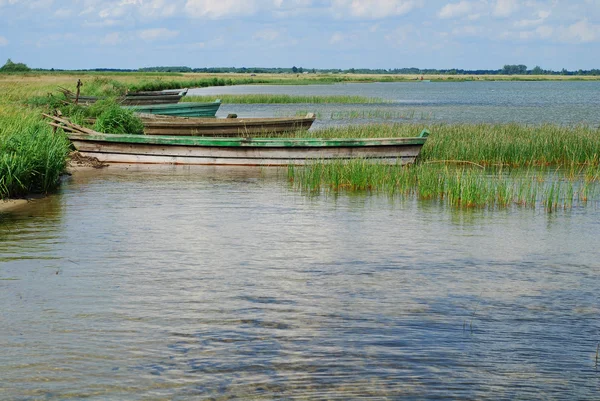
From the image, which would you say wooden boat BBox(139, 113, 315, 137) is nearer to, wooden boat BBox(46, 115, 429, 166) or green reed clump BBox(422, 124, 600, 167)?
wooden boat BBox(46, 115, 429, 166)

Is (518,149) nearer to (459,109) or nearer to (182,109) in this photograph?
(182,109)

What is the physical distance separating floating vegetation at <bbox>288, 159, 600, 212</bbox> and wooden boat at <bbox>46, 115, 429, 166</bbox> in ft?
3.03

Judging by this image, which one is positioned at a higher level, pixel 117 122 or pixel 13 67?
pixel 13 67

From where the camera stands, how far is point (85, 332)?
6.43 m

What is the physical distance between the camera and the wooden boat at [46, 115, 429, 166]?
17594mm

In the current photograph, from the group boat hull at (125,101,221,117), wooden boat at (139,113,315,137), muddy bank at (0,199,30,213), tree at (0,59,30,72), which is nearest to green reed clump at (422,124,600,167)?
wooden boat at (139,113,315,137)

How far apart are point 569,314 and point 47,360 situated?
477 centimetres

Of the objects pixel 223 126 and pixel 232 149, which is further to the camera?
pixel 223 126

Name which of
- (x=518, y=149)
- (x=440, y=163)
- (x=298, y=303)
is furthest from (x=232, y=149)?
(x=298, y=303)

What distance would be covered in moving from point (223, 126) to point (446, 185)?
1039 centimetres

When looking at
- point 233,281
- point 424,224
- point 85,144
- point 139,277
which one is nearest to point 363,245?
point 424,224

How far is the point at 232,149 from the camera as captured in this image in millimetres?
18875

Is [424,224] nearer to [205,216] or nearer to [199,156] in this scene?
Answer: [205,216]

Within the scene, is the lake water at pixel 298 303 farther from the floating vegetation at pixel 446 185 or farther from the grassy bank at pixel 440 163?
the grassy bank at pixel 440 163
